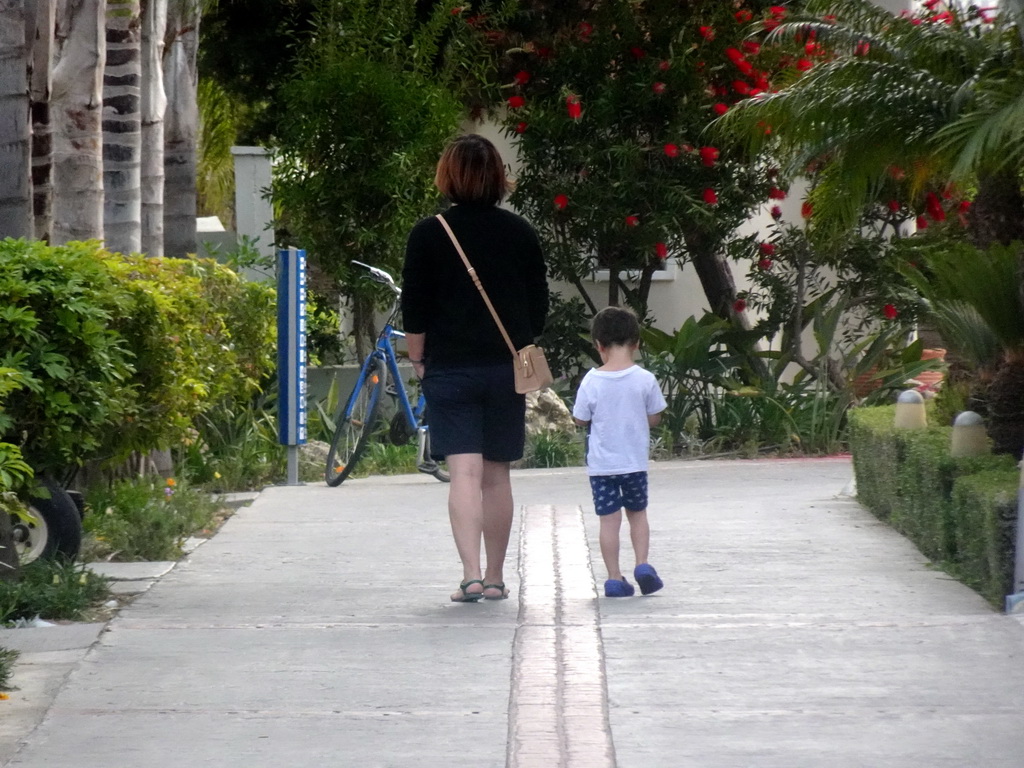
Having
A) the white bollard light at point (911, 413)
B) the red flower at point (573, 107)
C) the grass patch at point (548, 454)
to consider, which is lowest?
the grass patch at point (548, 454)

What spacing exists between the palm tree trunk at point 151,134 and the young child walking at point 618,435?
184 inches

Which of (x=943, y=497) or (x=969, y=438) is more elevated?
(x=969, y=438)

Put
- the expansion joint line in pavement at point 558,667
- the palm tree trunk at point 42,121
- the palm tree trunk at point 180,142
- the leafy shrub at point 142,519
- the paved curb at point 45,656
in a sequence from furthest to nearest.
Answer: the palm tree trunk at point 180,142 < the palm tree trunk at point 42,121 < the leafy shrub at point 142,519 < the paved curb at point 45,656 < the expansion joint line in pavement at point 558,667

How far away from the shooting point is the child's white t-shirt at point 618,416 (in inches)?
265

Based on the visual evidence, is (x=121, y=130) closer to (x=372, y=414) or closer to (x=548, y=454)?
(x=372, y=414)

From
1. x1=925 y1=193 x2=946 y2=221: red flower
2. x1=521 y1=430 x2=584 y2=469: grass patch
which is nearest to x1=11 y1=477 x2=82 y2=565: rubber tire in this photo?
x1=521 y1=430 x2=584 y2=469: grass patch

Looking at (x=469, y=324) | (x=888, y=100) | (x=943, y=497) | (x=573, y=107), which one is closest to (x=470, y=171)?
(x=469, y=324)

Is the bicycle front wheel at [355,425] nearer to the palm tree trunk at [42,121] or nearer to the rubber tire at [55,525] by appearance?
the palm tree trunk at [42,121]

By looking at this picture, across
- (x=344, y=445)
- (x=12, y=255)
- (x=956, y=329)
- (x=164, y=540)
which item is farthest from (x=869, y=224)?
(x=12, y=255)

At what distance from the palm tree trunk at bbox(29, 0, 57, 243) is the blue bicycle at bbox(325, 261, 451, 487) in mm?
2819

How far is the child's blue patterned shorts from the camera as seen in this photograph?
6.78m

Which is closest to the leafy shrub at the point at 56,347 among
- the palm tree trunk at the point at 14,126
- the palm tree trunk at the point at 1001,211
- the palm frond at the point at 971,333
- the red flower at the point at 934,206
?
the palm tree trunk at the point at 14,126

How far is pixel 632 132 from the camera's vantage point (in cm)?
1381

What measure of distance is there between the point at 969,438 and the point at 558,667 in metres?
2.86
